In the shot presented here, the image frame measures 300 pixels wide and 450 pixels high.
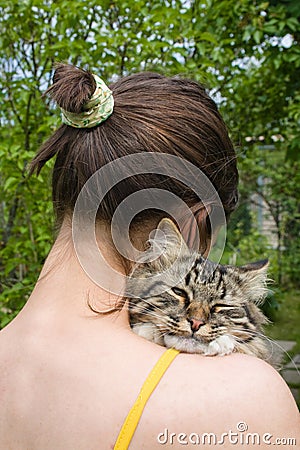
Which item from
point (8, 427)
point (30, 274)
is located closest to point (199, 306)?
point (8, 427)

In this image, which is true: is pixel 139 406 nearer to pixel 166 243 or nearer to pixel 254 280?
pixel 166 243

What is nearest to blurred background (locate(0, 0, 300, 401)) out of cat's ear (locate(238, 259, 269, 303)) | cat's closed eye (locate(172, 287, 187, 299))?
cat's ear (locate(238, 259, 269, 303))

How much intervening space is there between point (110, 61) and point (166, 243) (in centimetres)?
223

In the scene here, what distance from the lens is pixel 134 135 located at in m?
1.44

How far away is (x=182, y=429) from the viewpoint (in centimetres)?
119

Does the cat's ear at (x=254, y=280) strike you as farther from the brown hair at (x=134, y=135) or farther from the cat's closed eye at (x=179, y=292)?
the brown hair at (x=134, y=135)

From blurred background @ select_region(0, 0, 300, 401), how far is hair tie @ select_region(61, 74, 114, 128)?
5.03 ft

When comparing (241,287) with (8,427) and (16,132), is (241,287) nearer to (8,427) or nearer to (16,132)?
(8,427)

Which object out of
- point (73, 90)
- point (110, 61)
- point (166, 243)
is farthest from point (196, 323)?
point (110, 61)

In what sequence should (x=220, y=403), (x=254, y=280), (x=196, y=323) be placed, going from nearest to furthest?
(x=220, y=403) < (x=196, y=323) < (x=254, y=280)

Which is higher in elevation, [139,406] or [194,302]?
[194,302]

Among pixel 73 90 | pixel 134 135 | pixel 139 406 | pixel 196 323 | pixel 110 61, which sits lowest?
pixel 139 406

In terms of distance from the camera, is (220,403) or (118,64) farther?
(118,64)

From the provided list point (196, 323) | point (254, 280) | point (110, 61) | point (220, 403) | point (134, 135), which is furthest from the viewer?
point (110, 61)
